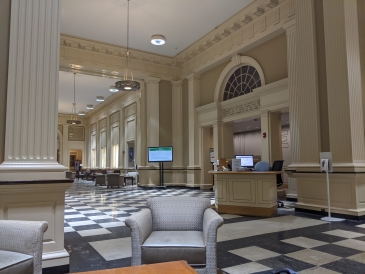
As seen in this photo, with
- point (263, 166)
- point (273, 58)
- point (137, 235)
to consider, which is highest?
point (273, 58)

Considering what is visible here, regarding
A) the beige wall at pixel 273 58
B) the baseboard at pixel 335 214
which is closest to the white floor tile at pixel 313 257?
the baseboard at pixel 335 214

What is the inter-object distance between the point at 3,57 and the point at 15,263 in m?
1.91

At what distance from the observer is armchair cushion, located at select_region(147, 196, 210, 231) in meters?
2.73

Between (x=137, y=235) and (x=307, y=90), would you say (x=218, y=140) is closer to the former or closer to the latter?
(x=307, y=90)

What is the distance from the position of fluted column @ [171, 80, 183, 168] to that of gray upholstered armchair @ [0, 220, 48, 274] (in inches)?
413

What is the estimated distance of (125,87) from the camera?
888cm

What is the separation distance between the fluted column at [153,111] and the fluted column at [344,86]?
7811 mm

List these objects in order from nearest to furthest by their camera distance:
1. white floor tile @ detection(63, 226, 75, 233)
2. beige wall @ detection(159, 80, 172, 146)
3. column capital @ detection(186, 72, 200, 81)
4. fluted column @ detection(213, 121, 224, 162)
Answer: white floor tile @ detection(63, 226, 75, 233)
fluted column @ detection(213, 121, 224, 162)
column capital @ detection(186, 72, 200, 81)
beige wall @ detection(159, 80, 172, 146)

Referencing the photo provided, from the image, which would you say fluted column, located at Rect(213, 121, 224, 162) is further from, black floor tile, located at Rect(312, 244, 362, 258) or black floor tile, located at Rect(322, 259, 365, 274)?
black floor tile, located at Rect(322, 259, 365, 274)

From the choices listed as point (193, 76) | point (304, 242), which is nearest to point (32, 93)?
point (304, 242)

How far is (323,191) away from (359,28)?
324cm

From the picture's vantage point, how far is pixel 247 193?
5.65m

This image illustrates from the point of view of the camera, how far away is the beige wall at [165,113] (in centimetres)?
1267

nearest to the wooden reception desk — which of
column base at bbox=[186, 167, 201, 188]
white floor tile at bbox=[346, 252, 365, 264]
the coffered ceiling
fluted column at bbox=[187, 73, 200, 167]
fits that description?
white floor tile at bbox=[346, 252, 365, 264]
